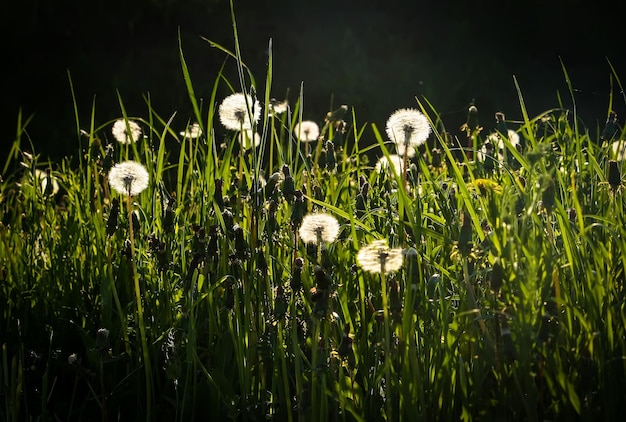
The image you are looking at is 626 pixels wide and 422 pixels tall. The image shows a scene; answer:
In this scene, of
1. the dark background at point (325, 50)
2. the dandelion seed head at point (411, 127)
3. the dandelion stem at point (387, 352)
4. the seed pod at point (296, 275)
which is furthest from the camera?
the dark background at point (325, 50)

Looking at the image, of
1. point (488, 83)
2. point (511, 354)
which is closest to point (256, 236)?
point (511, 354)

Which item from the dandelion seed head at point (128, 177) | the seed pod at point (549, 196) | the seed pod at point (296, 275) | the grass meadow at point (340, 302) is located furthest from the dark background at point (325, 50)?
the seed pod at point (549, 196)

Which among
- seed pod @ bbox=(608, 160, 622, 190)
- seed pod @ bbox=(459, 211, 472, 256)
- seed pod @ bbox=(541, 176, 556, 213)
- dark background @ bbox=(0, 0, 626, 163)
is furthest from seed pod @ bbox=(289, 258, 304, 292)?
dark background @ bbox=(0, 0, 626, 163)

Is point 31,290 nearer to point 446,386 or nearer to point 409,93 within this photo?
point 446,386

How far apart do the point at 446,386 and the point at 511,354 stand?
0.70ft

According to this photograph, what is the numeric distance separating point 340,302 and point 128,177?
58 cm

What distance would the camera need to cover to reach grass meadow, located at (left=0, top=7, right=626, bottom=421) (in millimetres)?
1530

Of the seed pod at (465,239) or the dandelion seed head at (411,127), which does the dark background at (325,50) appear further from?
the seed pod at (465,239)

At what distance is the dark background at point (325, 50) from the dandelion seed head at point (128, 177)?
183 inches

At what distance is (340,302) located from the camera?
6.20 feet

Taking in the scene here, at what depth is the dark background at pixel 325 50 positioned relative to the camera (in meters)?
6.97

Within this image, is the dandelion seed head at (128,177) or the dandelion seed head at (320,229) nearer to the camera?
the dandelion seed head at (320,229)

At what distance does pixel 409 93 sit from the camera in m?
7.02

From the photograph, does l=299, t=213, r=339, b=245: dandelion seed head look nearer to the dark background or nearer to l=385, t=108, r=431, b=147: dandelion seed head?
l=385, t=108, r=431, b=147: dandelion seed head
